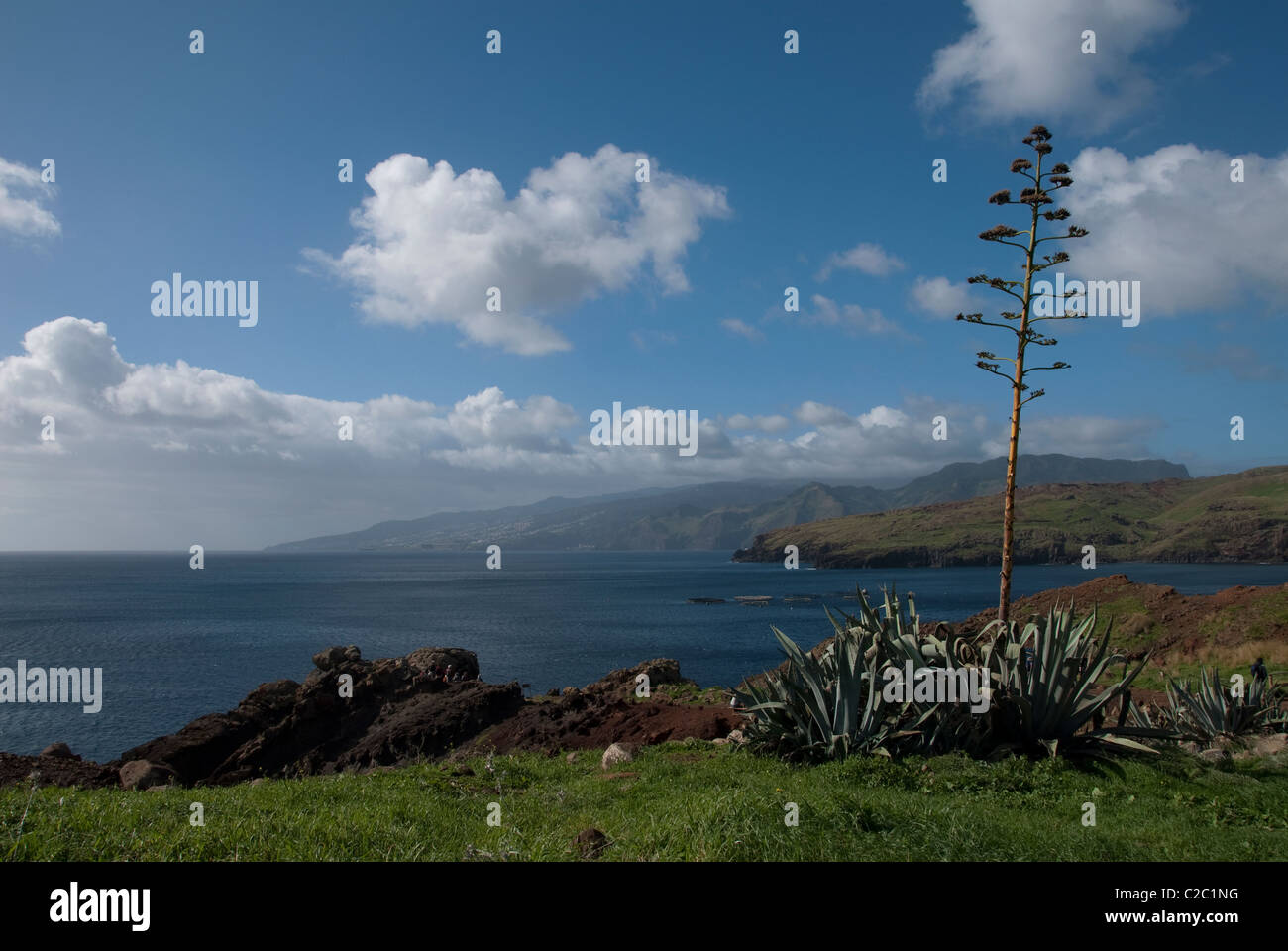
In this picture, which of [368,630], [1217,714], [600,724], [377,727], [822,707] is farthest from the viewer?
[368,630]

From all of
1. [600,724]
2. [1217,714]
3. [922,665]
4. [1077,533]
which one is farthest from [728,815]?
[1077,533]

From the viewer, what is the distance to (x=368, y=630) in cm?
6412

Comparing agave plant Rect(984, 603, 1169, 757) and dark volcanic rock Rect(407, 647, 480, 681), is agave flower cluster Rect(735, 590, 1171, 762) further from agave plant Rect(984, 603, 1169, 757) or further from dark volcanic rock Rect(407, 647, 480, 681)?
dark volcanic rock Rect(407, 647, 480, 681)

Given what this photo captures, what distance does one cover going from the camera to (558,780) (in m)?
10.8

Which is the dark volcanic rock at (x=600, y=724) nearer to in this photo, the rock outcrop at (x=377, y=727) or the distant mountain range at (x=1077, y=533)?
the rock outcrop at (x=377, y=727)

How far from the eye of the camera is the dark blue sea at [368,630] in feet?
115

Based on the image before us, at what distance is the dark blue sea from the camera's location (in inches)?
1384

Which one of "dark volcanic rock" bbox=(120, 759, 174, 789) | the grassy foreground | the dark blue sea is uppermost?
the grassy foreground

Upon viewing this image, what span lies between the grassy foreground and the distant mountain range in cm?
12455

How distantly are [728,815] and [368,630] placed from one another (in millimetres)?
64076

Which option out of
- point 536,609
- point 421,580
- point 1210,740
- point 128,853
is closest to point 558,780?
point 128,853

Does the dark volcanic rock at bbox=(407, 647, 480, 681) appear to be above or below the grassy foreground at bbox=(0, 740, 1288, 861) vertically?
below

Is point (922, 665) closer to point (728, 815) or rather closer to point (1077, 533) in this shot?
point (728, 815)

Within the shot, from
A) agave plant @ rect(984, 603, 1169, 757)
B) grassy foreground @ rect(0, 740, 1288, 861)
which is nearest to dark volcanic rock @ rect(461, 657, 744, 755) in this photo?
grassy foreground @ rect(0, 740, 1288, 861)
